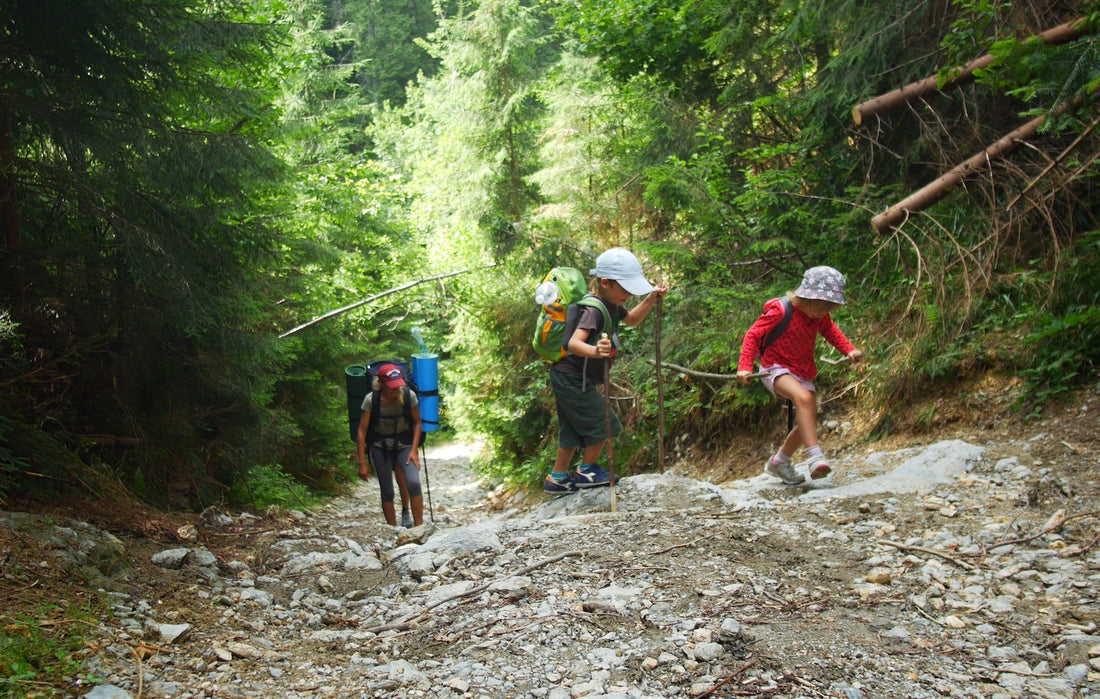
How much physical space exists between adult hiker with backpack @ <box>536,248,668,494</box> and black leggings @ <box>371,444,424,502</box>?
2061 millimetres

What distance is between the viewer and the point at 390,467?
8.26 metres

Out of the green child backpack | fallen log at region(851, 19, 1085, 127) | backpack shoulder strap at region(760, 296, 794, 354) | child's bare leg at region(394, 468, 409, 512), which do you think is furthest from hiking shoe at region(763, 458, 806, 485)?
fallen log at region(851, 19, 1085, 127)

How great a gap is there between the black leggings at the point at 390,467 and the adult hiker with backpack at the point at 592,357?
2.06 meters

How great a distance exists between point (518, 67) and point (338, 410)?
10354mm

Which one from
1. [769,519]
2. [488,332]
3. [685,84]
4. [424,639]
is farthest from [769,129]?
[424,639]

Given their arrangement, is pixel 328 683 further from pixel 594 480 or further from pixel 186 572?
pixel 594 480

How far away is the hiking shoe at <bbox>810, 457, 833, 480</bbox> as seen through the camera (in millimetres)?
6039

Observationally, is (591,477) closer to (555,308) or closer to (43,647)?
(555,308)

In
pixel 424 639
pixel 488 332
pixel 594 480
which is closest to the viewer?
pixel 424 639

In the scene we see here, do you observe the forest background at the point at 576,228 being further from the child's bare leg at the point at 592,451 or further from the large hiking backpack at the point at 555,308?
the large hiking backpack at the point at 555,308

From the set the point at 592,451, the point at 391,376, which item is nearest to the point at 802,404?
the point at 592,451

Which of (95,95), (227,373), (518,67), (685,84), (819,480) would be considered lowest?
(819,480)

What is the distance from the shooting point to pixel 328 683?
334 cm

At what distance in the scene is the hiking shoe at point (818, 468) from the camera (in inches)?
238
